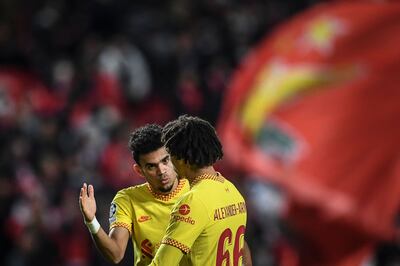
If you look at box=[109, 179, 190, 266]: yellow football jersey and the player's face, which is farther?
box=[109, 179, 190, 266]: yellow football jersey

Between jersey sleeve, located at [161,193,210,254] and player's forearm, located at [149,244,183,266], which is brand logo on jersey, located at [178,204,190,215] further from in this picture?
player's forearm, located at [149,244,183,266]

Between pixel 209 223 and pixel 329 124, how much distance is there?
7621 mm

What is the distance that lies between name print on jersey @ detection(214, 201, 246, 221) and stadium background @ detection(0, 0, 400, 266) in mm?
5207

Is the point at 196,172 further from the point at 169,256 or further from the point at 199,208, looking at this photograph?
the point at 169,256

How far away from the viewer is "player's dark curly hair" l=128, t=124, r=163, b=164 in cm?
766

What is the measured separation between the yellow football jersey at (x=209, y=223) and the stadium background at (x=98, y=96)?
5236mm

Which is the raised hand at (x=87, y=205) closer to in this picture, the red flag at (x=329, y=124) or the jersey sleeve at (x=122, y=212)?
the jersey sleeve at (x=122, y=212)

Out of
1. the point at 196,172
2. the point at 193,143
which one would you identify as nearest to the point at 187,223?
the point at 196,172

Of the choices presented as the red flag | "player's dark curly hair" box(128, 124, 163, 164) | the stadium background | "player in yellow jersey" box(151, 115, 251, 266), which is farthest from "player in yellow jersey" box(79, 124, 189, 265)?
the red flag

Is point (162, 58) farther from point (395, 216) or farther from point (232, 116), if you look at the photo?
point (395, 216)

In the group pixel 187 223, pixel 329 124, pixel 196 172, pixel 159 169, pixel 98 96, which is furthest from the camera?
pixel 98 96

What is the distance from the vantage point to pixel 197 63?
1800 cm

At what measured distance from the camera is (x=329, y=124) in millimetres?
14547

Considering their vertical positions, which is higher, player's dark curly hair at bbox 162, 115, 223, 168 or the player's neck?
player's dark curly hair at bbox 162, 115, 223, 168
